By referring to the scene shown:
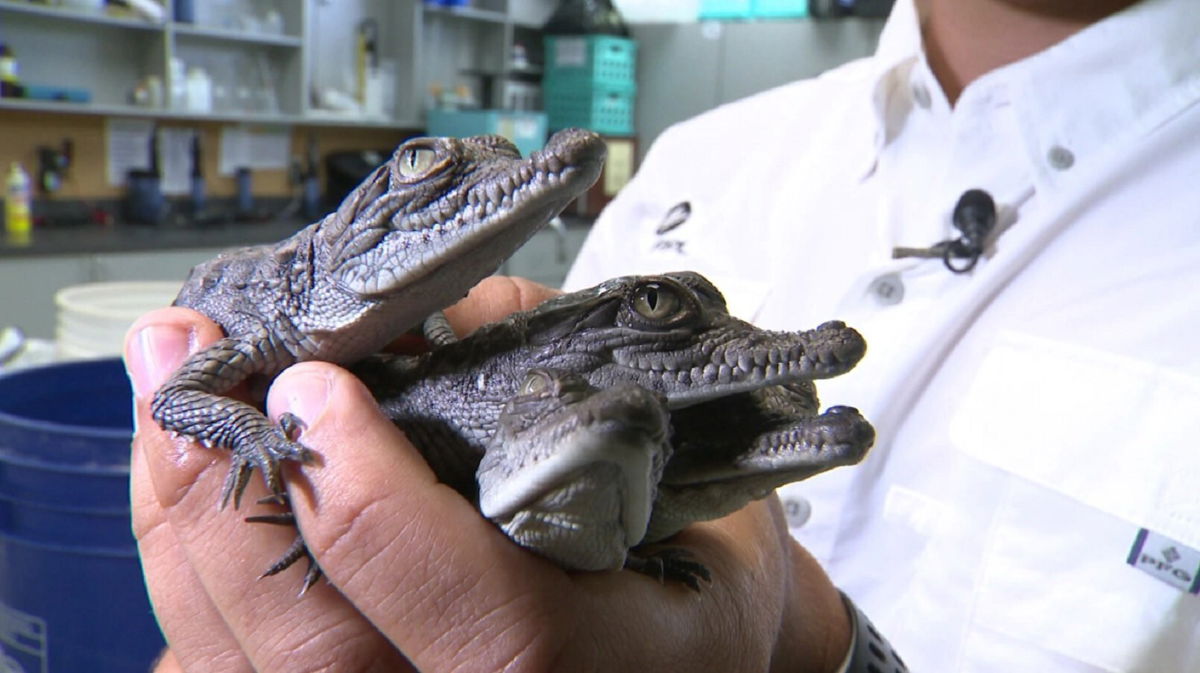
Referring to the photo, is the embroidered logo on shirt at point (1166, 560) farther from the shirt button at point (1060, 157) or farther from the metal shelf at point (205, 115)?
the metal shelf at point (205, 115)

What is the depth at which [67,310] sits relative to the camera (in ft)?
4.42

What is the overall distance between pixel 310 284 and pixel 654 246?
118cm

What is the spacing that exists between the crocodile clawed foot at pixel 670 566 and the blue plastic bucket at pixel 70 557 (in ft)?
1.76

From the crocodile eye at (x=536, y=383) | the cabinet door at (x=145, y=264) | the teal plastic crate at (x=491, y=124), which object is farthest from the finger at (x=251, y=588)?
the teal plastic crate at (x=491, y=124)

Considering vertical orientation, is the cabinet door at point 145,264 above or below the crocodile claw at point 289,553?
below

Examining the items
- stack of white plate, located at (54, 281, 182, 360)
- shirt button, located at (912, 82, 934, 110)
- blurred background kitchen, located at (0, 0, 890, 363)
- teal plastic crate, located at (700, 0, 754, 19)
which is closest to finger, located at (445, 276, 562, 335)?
stack of white plate, located at (54, 281, 182, 360)

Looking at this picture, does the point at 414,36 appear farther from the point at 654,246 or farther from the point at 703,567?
the point at 703,567

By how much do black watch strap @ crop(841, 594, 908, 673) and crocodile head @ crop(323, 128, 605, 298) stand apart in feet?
1.80

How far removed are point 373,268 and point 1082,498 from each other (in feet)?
3.14

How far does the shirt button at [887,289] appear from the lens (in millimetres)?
1426

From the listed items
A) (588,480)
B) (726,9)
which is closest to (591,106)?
(726,9)

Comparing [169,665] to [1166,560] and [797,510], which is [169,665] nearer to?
[797,510]

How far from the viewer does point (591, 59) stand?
5.18 meters

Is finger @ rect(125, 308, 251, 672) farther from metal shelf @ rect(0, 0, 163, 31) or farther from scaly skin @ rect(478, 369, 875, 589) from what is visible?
metal shelf @ rect(0, 0, 163, 31)
